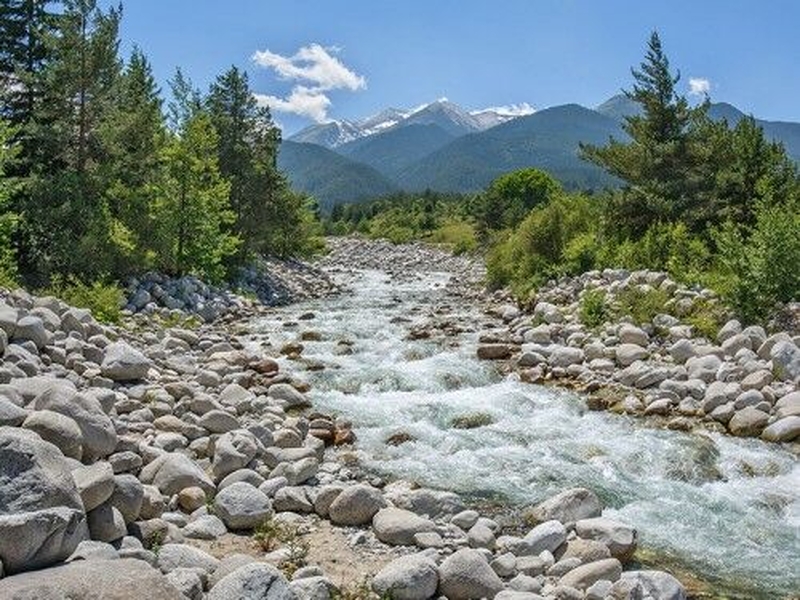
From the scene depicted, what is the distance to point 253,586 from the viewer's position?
530cm

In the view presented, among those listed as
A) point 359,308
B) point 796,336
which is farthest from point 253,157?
point 796,336

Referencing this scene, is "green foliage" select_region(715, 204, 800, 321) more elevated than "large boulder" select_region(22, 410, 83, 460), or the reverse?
"green foliage" select_region(715, 204, 800, 321)

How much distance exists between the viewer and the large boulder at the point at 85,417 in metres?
7.43

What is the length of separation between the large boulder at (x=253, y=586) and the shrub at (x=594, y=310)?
14646 millimetres

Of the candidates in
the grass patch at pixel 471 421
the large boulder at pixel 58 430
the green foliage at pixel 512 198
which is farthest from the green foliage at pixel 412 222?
the large boulder at pixel 58 430

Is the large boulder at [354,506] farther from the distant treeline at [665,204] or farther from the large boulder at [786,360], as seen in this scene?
the distant treeline at [665,204]

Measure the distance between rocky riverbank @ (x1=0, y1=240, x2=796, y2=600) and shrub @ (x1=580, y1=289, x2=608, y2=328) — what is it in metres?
9.13

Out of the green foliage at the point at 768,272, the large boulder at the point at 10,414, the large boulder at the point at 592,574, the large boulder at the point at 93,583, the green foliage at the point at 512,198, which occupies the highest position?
the green foliage at the point at 512,198

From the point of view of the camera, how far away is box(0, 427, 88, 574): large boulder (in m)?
4.76

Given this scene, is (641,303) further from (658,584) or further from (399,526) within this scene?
(658,584)

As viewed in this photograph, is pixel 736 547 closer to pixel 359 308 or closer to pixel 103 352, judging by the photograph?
pixel 103 352

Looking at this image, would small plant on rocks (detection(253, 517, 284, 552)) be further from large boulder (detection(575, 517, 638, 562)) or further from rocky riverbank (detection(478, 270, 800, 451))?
rocky riverbank (detection(478, 270, 800, 451))

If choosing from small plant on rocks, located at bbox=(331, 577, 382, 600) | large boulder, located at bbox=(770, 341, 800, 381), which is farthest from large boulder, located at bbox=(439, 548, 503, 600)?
large boulder, located at bbox=(770, 341, 800, 381)

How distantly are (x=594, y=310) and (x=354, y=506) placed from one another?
12.8 metres
